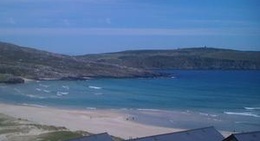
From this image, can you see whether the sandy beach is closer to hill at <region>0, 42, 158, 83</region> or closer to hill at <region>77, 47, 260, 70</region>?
hill at <region>0, 42, 158, 83</region>

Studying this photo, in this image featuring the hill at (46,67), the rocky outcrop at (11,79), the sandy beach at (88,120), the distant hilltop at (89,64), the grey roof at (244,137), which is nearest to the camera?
the grey roof at (244,137)

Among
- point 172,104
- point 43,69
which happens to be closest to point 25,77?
point 43,69

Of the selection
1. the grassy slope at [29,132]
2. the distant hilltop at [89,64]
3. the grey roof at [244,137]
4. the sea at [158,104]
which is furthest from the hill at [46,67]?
the grey roof at [244,137]

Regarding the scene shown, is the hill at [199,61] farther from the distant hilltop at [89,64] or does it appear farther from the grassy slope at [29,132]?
the grassy slope at [29,132]

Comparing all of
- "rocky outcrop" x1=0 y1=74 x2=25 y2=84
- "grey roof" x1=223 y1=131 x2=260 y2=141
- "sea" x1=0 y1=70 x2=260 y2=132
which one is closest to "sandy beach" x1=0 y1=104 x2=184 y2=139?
"sea" x1=0 y1=70 x2=260 y2=132

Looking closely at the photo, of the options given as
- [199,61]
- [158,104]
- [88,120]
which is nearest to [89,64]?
[158,104]

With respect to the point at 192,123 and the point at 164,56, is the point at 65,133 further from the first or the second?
the point at 164,56

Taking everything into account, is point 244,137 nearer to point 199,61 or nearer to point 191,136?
point 191,136
